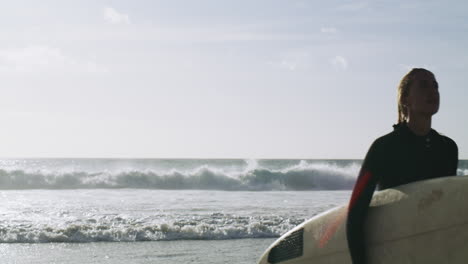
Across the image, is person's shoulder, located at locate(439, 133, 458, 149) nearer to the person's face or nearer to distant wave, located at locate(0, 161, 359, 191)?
the person's face

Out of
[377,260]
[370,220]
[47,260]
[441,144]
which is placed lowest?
[47,260]

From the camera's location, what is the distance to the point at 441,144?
103 inches

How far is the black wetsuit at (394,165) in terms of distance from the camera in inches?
98.8

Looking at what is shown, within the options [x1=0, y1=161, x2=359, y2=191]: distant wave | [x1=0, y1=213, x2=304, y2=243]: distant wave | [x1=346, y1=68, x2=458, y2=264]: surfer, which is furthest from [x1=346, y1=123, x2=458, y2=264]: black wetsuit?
[x1=0, y1=161, x2=359, y2=191]: distant wave

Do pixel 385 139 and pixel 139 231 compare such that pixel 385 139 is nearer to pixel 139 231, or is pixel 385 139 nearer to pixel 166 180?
pixel 139 231

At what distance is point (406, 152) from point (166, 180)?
2276cm

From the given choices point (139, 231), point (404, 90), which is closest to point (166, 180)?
point (139, 231)

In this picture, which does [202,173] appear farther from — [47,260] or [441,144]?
[441,144]

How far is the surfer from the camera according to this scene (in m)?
2.51

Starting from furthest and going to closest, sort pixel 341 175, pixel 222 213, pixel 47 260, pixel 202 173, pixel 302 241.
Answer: pixel 341 175
pixel 202 173
pixel 222 213
pixel 47 260
pixel 302 241

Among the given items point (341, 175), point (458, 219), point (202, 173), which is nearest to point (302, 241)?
point (458, 219)

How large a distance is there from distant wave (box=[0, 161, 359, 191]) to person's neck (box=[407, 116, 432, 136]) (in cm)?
2049

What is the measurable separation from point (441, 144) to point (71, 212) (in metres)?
10.2

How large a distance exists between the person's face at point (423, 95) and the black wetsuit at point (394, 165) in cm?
10
